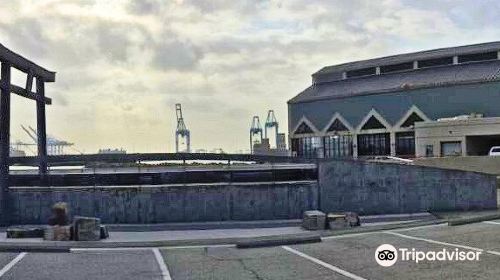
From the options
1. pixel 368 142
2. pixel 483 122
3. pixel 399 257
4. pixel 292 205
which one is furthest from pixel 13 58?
pixel 368 142

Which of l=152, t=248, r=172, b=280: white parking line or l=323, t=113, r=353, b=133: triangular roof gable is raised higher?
l=323, t=113, r=353, b=133: triangular roof gable

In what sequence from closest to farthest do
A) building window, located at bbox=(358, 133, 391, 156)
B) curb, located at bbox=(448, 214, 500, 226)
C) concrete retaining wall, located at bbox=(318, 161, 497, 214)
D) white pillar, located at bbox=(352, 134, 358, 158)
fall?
1. curb, located at bbox=(448, 214, 500, 226)
2. concrete retaining wall, located at bbox=(318, 161, 497, 214)
3. building window, located at bbox=(358, 133, 391, 156)
4. white pillar, located at bbox=(352, 134, 358, 158)

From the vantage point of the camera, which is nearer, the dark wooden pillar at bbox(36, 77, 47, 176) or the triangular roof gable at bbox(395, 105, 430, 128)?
the dark wooden pillar at bbox(36, 77, 47, 176)

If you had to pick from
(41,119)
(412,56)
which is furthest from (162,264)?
(412,56)

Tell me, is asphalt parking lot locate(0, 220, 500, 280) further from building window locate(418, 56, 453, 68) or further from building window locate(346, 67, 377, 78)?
building window locate(346, 67, 377, 78)

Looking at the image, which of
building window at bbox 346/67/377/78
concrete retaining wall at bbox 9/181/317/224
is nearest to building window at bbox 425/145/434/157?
building window at bbox 346/67/377/78

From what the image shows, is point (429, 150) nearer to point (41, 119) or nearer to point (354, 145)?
point (354, 145)

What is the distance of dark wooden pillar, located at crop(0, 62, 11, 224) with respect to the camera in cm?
1980

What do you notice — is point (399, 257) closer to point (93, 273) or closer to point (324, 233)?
point (324, 233)

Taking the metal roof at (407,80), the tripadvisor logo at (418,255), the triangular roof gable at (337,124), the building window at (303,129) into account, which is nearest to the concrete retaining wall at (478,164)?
the tripadvisor logo at (418,255)

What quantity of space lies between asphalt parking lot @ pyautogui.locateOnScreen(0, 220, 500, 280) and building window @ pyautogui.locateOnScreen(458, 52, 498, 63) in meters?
81.6

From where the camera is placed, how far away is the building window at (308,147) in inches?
4222

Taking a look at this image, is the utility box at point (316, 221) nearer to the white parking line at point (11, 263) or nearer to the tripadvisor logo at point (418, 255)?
the tripadvisor logo at point (418, 255)

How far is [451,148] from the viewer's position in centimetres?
7638
